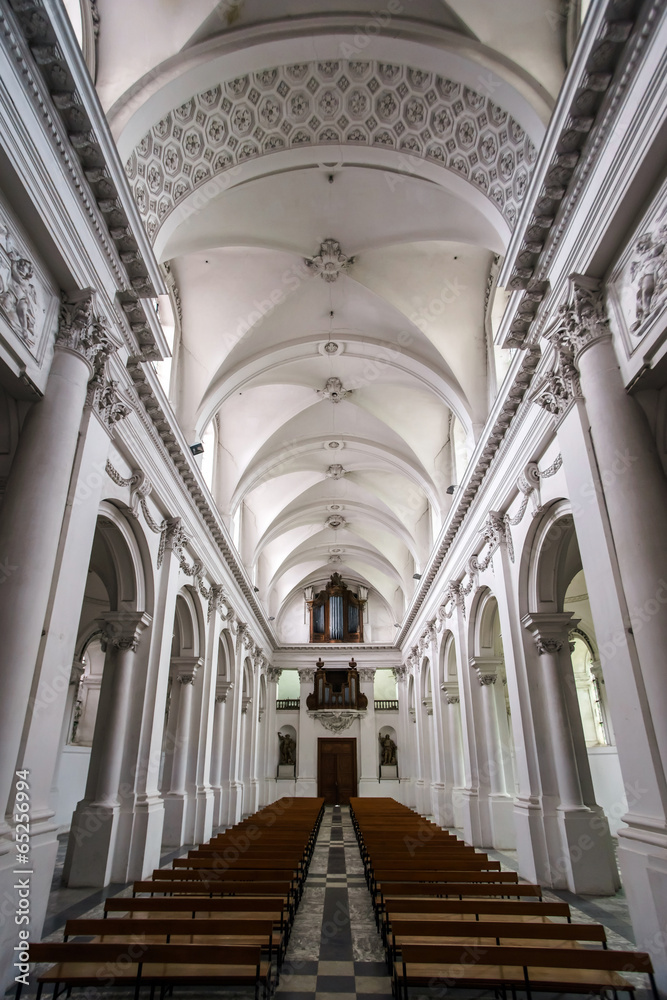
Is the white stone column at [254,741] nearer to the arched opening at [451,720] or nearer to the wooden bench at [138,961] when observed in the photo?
the arched opening at [451,720]

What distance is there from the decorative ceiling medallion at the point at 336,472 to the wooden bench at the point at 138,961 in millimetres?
16219

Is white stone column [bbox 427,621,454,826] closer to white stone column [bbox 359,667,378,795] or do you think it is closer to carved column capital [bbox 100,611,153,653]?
white stone column [bbox 359,667,378,795]

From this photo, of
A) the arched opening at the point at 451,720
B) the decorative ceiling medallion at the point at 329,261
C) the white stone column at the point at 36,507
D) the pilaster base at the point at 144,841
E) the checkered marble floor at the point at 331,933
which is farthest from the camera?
the arched opening at the point at 451,720

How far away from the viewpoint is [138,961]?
3.59 m

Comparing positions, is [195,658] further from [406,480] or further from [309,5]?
[309,5]

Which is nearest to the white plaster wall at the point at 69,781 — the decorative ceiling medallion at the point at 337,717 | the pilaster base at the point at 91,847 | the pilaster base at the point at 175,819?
the pilaster base at the point at 175,819

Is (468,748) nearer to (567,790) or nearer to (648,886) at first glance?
(567,790)

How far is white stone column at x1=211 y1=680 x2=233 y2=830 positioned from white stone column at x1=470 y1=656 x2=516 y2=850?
7035 mm

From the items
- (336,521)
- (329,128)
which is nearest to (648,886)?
(329,128)

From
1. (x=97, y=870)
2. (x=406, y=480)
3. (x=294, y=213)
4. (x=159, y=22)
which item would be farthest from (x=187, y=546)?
(x=406, y=480)

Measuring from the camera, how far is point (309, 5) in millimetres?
7289

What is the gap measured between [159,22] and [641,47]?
5.31 m

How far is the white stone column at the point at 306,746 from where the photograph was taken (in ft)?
87.5

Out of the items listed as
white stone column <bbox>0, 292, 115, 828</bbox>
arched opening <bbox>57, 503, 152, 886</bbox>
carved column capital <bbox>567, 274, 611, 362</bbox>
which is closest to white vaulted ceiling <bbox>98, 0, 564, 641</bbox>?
carved column capital <bbox>567, 274, 611, 362</bbox>
